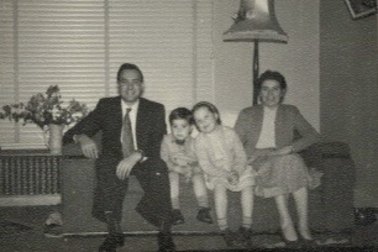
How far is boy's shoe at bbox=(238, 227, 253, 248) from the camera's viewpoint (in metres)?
3.40

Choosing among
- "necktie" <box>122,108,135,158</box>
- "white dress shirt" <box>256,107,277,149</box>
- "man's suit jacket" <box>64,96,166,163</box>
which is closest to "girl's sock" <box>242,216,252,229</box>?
"white dress shirt" <box>256,107,277,149</box>

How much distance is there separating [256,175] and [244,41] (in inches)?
92.0

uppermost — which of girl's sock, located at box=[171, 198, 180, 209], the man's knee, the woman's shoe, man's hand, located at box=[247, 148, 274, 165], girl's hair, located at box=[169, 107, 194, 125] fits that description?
girl's hair, located at box=[169, 107, 194, 125]

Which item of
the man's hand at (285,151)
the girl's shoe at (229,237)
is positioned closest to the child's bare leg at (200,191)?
the girl's shoe at (229,237)

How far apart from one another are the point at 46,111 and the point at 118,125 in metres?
1.54

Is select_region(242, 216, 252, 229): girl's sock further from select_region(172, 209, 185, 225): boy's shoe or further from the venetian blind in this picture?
the venetian blind

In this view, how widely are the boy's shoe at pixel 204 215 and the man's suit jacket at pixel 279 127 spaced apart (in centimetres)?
53

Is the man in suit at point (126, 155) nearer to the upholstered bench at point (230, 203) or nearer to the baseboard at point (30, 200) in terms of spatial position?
the upholstered bench at point (230, 203)

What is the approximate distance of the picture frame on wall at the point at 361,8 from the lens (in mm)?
4194

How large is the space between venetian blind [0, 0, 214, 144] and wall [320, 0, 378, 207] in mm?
1183

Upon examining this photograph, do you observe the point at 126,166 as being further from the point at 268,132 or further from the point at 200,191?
the point at 268,132

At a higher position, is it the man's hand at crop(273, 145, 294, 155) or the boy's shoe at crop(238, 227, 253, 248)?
the man's hand at crop(273, 145, 294, 155)

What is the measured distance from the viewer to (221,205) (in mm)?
3473

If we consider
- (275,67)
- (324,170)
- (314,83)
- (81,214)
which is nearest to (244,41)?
(275,67)
